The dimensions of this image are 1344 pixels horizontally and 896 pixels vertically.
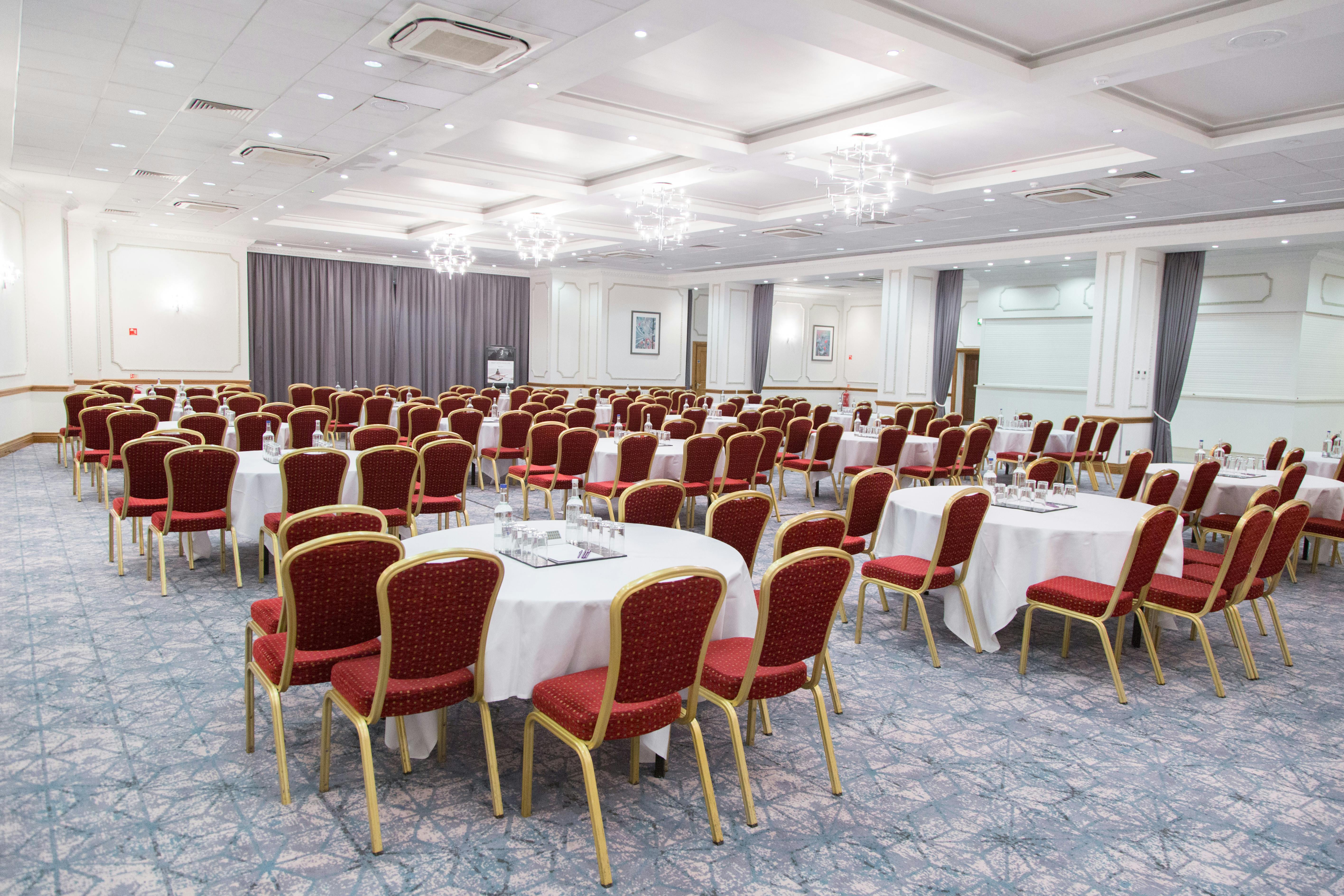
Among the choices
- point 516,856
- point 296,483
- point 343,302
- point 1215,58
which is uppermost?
point 1215,58

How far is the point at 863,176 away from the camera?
28.4ft

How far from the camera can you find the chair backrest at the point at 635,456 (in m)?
7.54

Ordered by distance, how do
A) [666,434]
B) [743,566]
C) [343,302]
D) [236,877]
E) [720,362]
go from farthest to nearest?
[720,362] → [343,302] → [666,434] → [743,566] → [236,877]

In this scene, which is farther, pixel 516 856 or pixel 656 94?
pixel 656 94

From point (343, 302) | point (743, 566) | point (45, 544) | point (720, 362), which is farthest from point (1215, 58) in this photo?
point (343, 302)

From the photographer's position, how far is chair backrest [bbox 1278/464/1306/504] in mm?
6387

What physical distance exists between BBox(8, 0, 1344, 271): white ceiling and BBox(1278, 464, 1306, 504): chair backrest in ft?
9.59

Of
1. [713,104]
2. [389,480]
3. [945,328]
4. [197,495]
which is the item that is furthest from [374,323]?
[197,495]

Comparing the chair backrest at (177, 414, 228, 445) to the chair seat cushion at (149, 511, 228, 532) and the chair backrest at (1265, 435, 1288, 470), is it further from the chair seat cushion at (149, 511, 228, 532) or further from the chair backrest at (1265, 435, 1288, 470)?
the chair backrest at (1265, 435, 1288, 470)

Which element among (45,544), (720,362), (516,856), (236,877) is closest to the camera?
(236,877)

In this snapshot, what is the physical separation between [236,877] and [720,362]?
1796 centimetres

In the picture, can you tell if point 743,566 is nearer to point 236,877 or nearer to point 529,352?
point 236,877

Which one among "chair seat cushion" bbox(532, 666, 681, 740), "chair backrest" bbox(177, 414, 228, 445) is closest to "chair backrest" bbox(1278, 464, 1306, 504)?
"chair seat cushion" bbox(532, 666, 681, 740)

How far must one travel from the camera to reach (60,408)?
44.0 ft
